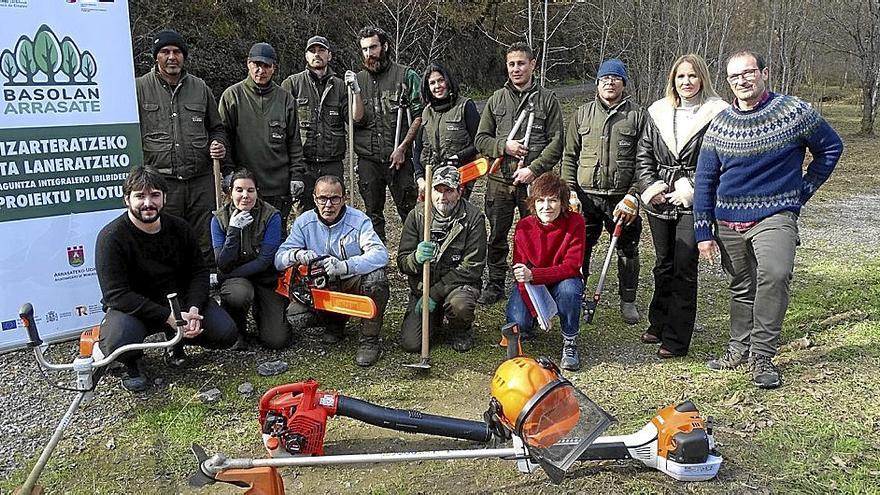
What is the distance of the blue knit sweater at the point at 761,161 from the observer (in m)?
3.98

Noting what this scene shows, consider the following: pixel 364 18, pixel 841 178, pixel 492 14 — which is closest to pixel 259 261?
pixel 841 178

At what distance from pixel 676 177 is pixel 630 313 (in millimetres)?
1471

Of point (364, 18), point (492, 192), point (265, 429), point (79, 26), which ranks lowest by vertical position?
point (265, 429)

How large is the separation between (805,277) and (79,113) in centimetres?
668

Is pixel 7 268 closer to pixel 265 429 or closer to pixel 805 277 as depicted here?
pixel 265 429

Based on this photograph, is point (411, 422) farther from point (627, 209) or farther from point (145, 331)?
point (627, 209)

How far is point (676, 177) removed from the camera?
4.59 metres

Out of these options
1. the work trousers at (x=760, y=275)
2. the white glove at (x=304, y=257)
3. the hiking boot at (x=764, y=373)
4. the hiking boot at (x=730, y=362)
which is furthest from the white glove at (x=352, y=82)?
the hiking boot at (x=764, y=373)

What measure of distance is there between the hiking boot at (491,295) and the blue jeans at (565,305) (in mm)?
1084

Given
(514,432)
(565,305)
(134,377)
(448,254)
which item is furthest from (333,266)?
(514,432)

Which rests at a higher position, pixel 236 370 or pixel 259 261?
pixel 259 261

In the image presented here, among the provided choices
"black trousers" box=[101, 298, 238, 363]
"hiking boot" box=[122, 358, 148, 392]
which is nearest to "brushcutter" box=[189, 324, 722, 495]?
"black trousers" box=[101, 298, 238, 363]

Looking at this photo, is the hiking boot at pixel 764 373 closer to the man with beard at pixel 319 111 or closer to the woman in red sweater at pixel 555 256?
the woman in red sweater at pixel 555 256

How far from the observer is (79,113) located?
198 inches
